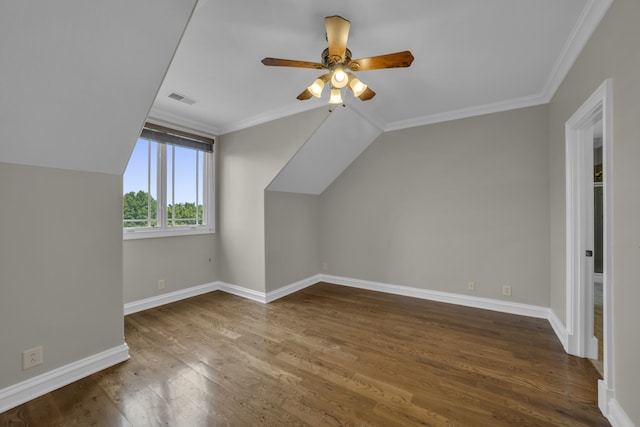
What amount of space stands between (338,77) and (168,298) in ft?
11.1

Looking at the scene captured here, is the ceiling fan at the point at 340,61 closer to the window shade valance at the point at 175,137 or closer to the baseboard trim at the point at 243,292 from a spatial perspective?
the window shade valance at the point at 175,137

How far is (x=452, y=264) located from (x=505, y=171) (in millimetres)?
1290

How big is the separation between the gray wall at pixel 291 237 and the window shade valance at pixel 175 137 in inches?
49.5

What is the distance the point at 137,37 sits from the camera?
1411 millimetres

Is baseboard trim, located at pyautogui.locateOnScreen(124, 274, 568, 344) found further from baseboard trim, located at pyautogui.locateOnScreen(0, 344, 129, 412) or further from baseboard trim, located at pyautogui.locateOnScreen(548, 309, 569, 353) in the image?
baseboard trim, located at pyautogui.locateOnScreen(0, 344, 129, 412)

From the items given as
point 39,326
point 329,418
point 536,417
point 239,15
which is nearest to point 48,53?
point 239,15

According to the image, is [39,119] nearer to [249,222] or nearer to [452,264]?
[249,222]

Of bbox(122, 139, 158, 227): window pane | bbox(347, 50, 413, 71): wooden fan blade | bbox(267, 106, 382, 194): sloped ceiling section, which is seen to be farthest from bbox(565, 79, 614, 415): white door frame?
bbox(122, 139, 158, 227): window pane

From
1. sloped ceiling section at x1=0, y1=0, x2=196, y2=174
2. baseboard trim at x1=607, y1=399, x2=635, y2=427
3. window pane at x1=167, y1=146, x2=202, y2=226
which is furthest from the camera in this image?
window pane at x1=167, y1=146, x2=202, y2=226

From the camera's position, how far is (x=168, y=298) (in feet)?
11.3

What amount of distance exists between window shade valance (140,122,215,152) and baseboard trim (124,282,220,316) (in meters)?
1.99

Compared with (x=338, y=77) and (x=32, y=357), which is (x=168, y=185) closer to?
(x=32, y=357)

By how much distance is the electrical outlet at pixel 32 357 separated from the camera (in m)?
1.70

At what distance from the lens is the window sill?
3.07 metres
